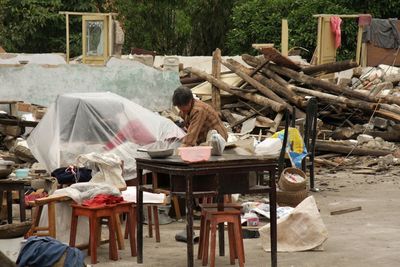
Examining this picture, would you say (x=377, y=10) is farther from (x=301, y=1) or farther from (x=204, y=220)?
(x=204, y=220)

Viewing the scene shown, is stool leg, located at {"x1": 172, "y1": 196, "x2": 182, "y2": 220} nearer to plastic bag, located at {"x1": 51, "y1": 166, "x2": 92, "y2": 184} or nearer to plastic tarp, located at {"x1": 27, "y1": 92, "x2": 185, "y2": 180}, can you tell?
plastic tarp, located at {"x1": 27, "y1": 92, "x2": 185, "y2": 180}

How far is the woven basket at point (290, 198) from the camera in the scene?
13.0 metres

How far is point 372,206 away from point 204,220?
4693 millimetres

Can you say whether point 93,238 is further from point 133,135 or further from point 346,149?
point 346,149

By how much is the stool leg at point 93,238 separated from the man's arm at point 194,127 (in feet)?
6.61

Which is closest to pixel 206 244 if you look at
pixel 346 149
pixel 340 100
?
pixel 346 149

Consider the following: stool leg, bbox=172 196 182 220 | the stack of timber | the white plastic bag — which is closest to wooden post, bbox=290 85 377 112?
the stack of timber

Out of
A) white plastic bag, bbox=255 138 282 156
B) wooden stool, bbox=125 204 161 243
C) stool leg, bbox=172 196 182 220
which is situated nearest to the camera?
wooden stool, bbox=125 204 161 243

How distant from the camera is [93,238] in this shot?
31.0 feet

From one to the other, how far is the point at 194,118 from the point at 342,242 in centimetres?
229

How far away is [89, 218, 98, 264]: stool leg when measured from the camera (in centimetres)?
941

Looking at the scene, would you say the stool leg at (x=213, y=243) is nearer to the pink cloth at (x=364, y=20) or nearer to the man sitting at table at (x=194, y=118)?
the man sitting at table at (x=194, y=118)

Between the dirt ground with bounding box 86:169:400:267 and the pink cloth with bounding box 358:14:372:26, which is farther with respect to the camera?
the pink cloth with bounding box 358:14:372:26

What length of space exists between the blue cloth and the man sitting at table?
331cm
